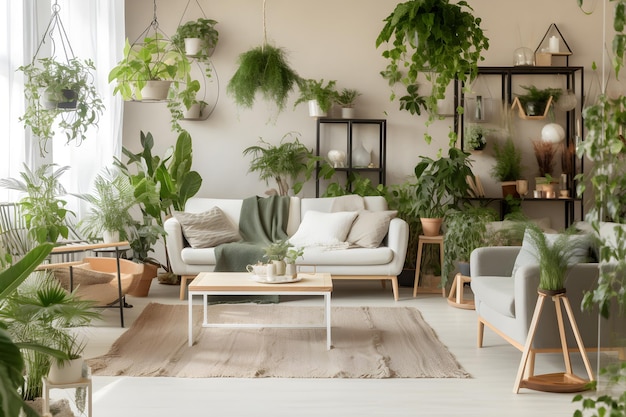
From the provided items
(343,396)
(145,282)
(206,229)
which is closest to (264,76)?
(206,229)

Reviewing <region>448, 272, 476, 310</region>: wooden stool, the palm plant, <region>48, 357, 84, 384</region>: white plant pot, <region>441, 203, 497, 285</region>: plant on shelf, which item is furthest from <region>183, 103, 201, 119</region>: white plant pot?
<region>48, 357, 84, 384</region>: white plant pot

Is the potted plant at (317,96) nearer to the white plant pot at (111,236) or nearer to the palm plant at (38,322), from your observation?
the white plant pot at (111,236)

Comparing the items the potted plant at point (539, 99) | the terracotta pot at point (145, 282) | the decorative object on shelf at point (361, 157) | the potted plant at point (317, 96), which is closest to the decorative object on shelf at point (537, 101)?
the potted plant at point (539, 99)

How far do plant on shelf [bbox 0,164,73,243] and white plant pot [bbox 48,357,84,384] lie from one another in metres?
2.36

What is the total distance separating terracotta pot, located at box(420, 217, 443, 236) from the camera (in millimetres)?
7648

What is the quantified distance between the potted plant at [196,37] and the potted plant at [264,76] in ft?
2.14

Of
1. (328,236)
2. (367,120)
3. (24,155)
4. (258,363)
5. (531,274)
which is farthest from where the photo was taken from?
(367,120)

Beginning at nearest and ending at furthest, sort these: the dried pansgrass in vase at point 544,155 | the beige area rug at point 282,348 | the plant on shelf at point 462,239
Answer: the beige area rug at point 282,348
the plant on shelf at point 462,239
the dried pansgrass in vase at point 544,155

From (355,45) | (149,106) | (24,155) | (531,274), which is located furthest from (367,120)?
(531,274)

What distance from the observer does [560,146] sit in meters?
8.49

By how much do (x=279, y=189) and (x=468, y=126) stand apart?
6.55 ft

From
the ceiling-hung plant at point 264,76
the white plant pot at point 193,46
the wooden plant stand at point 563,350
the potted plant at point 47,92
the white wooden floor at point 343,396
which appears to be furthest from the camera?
the white plant pot at point 193,46

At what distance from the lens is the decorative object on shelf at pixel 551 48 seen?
8430 millimetres

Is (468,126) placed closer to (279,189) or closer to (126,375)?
(279,189)
